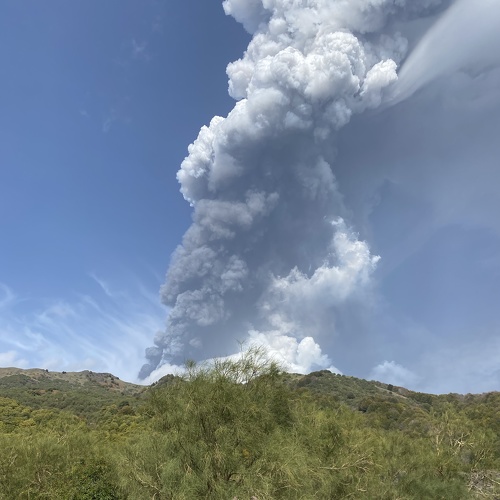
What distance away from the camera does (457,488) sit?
95.1 feet

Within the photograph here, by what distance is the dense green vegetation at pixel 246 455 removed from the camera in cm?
1652

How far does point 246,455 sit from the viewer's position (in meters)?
17.2

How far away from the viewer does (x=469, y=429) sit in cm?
3894

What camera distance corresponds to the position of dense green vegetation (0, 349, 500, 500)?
16.5m

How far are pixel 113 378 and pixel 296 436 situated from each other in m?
176

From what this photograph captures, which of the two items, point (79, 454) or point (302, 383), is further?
point (302, 383)

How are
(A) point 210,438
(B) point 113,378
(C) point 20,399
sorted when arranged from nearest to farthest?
(A) point 210,438
(C) point 20,399
(B) point 113,378

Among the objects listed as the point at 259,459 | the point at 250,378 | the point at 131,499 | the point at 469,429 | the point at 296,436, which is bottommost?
the point at 131,499

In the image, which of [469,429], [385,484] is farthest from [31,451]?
[469,429]

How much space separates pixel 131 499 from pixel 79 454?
17756 mm

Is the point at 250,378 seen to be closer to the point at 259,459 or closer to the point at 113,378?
the point at 259,459

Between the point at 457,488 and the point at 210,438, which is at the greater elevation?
the point at 457,488

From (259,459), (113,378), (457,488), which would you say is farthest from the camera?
(113,378)

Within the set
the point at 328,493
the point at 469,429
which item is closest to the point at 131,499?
the point at 328,493
